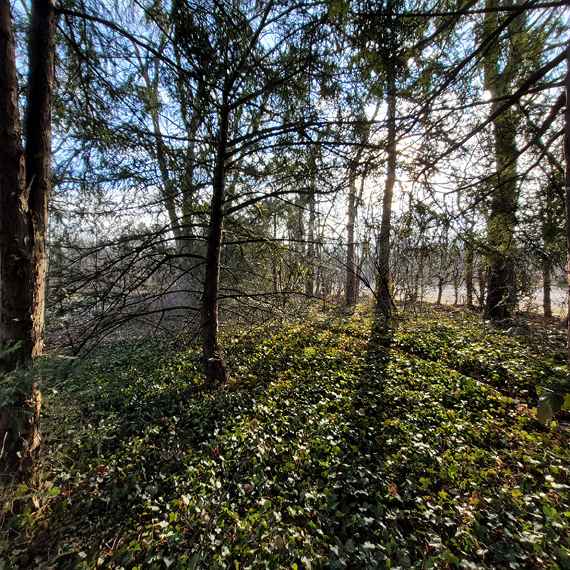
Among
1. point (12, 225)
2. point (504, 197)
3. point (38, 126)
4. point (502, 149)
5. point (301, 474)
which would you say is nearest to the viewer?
point (12, 225)

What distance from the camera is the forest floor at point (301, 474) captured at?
6.31ft

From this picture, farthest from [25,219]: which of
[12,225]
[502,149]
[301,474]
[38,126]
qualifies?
[502,149]

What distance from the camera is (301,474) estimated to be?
2.62 meters

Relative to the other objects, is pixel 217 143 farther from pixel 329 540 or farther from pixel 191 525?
pixel 329 540

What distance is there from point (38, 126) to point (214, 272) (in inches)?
87.5

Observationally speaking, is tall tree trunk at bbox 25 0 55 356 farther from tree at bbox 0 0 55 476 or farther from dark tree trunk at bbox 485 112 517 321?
dark tree trunk at bbox 485 112 517 321

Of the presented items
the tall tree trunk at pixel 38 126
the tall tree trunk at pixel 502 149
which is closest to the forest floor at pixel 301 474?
the tall tree trunk at pixel 38 126

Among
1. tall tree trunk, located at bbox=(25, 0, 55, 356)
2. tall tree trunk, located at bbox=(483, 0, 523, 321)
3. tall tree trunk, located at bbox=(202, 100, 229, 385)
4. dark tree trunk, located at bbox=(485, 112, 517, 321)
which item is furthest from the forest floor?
tall tree trunk, located at bbox=(483, 0, 523, 321)

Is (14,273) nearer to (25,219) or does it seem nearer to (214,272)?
(25,219)

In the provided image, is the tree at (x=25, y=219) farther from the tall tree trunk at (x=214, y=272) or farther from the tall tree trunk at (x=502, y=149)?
the tall tree trunk at (x=502, y=149)

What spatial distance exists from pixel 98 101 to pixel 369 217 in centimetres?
316

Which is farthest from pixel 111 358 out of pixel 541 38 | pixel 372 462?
pixel 541 38

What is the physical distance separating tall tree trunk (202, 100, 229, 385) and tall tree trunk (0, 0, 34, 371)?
1.83 metres

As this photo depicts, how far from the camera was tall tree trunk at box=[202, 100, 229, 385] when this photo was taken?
11.5 feet
